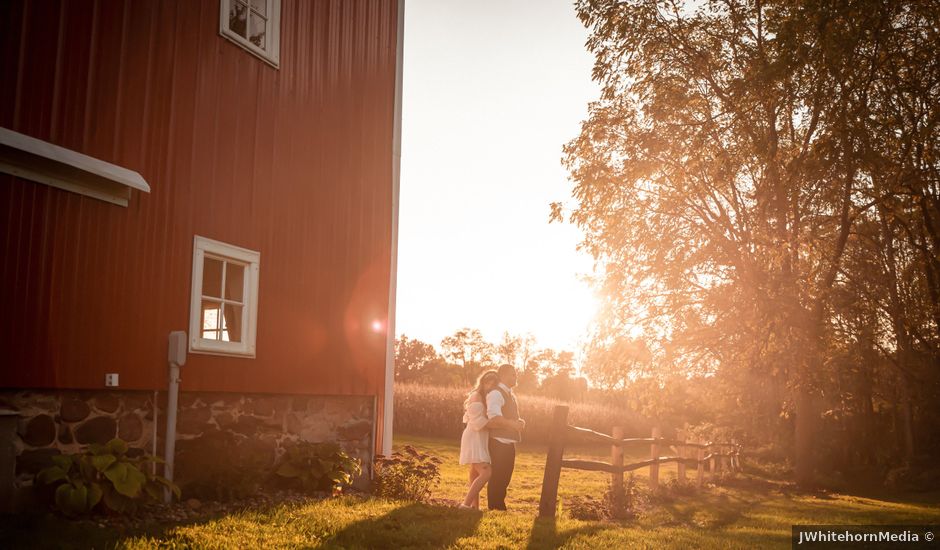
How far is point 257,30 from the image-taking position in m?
9.45

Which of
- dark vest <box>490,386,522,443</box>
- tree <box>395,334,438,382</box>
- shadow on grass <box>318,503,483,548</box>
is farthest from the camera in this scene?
tree <box>395,334,438,382</box>

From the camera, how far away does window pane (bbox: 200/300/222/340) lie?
8.72m

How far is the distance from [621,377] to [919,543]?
9.14m

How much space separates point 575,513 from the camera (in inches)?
375

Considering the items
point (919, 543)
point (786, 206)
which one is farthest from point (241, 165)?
point (786, 206)

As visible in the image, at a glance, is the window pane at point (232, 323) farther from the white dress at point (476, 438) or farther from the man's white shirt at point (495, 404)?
the man's white shirt at point (495, 404)

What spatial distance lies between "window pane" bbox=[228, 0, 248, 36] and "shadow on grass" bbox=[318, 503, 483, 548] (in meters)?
5.81

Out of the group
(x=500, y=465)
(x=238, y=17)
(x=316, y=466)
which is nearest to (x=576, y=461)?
(x=500, y=465)

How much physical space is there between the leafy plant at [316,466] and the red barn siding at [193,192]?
807 millimetres

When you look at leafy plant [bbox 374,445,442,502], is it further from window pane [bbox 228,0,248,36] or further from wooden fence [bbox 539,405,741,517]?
window pane [bbox 228,0,248,36]

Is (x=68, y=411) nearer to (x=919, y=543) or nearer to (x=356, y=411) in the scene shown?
(x=356, y=411)

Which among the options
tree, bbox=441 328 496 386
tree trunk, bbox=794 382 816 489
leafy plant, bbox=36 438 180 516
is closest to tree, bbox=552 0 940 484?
tree trunk, bbox=794 382 816 489

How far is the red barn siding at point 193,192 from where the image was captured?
6.47 meters

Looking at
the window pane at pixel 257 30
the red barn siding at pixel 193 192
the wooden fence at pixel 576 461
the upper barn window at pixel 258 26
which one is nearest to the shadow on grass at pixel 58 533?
the red barn siding at pixel 193 192
